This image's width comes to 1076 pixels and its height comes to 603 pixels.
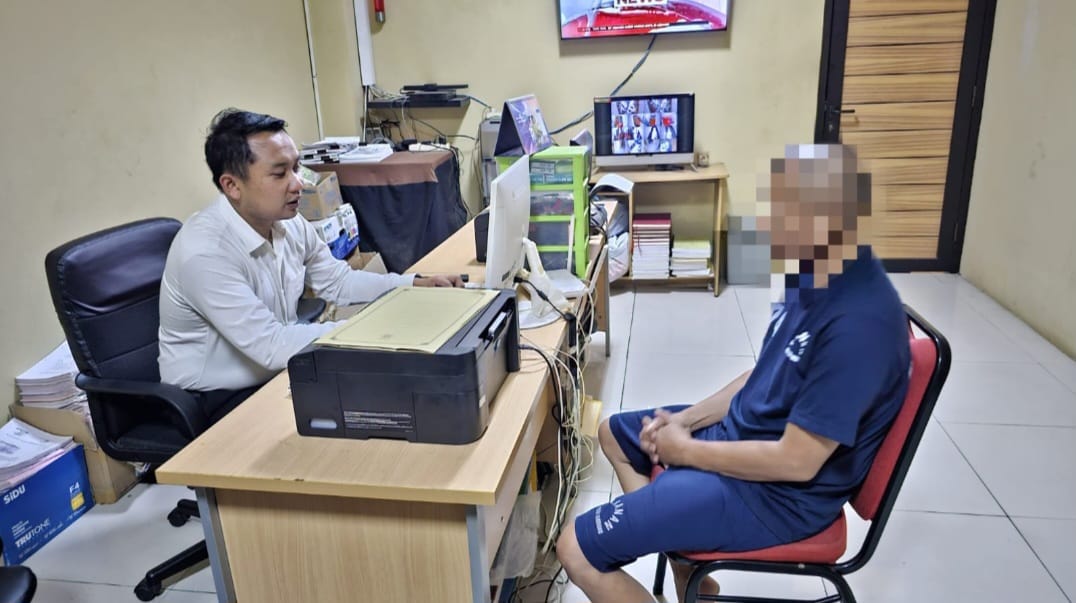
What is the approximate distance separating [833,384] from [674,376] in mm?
2065

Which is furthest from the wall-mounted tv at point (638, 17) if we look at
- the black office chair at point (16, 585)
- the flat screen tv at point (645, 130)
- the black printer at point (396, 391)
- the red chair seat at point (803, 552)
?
the black office chair at point (16, 585)

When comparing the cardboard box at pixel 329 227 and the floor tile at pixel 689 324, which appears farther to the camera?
the floor tile at pixel 689 324

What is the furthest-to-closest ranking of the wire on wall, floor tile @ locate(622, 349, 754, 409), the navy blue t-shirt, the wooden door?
the wire on wall < the wooden door < floor tile @ locate(622, 349, 754, 409) < the navy blue t-shirt

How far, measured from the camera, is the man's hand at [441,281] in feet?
6.94

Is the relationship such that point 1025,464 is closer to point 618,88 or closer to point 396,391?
point 396,391

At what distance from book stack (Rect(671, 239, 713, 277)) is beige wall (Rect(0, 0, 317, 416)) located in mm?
2550

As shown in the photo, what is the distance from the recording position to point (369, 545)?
53.0 inches

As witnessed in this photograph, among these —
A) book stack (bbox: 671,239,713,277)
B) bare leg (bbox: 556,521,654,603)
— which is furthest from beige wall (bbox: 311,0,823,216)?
bare leg (bbox: 556,521,654,603)

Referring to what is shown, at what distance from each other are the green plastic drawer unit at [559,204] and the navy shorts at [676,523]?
3.59 feet

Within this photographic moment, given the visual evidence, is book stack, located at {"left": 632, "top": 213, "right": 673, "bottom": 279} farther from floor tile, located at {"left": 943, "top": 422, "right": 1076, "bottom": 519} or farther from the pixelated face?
the pixelated face

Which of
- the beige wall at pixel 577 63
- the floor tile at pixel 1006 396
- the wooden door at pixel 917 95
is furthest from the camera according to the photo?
the beige wall at pixel 577 63

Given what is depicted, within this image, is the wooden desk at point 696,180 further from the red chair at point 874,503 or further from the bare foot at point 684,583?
the red chair at point 874,503

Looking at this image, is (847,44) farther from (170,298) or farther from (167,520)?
(167,520)

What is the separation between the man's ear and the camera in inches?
74.2
